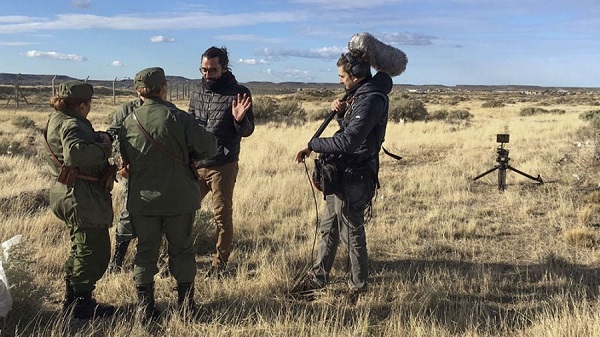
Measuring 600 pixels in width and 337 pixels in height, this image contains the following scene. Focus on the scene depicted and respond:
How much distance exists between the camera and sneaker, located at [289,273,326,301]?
4098 mm

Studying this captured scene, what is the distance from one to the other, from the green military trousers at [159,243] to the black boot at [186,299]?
0.05 metres

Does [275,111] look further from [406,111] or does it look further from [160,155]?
[160,155]

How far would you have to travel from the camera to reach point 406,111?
79.5 ft

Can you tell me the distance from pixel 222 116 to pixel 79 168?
1.32 metres

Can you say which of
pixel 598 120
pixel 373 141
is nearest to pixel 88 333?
pixel 373 141

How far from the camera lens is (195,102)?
455 centimetres

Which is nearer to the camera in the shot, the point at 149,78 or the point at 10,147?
the point at 149,78

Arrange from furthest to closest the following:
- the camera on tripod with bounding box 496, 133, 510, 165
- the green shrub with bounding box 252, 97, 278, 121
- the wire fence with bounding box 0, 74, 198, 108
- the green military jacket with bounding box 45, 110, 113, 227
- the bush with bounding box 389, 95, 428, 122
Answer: the wire fence with bounding box 0, 74, 198, 108, the green shrub with bounding box 252, 97, 278, 121, the bush with bounding box 389, 95, 428, 122, the camera on tripod with bounding box 496, 133, 510, 165, the green military jacket with bounding box 45, 110, 113, 227

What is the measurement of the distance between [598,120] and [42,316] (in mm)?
17007

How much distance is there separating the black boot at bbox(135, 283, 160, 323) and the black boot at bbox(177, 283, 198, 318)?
0.18 m

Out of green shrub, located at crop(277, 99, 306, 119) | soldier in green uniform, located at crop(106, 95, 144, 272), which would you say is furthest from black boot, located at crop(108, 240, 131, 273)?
green shrub, located at crop(277, 99, 306, 119)

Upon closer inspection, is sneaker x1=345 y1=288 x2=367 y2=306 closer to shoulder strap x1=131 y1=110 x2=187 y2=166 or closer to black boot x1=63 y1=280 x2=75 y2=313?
shoulder strap x1=131 y1=110 x2=187 y2=166

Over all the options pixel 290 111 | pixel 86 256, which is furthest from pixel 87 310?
pixel 290 111

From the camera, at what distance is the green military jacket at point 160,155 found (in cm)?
329
